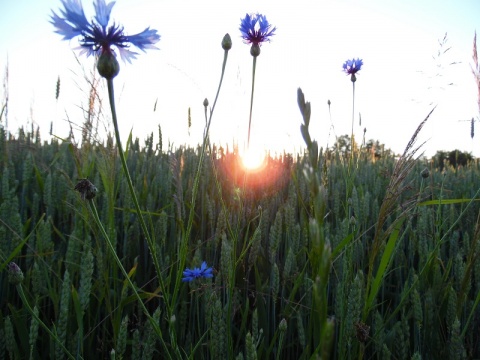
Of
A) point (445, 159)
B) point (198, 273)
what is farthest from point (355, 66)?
point (445, 159)

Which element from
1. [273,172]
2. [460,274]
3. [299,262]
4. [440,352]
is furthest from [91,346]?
[273,172]

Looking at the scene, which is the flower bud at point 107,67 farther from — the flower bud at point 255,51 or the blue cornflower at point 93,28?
the flower bud at point 255,51

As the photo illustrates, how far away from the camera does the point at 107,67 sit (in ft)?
1.85

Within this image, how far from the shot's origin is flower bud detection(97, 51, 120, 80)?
562 mm

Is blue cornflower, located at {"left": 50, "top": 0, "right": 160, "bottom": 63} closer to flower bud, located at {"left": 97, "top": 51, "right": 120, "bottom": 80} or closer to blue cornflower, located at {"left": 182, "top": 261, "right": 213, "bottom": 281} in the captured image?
flower bud, located at {"left": 97, "top": 51, "right": 120, "bottom": 80}

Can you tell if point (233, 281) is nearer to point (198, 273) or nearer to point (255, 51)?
point (198, 273)

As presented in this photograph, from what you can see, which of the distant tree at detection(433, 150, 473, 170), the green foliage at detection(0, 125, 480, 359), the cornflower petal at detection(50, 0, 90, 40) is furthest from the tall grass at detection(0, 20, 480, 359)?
the distant tree at detection(433, 150, 473, 170)

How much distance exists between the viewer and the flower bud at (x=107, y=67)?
56 centimetres

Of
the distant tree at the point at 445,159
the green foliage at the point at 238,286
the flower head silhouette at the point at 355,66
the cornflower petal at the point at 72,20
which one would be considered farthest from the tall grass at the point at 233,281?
the distant tree at the point at 445,159

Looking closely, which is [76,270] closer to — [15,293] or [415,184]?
[15,293]

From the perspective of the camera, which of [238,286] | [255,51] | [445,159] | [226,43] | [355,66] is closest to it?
[226,43]

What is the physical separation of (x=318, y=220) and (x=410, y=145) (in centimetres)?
61

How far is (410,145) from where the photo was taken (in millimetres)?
844

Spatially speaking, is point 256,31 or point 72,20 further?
point 256,31
